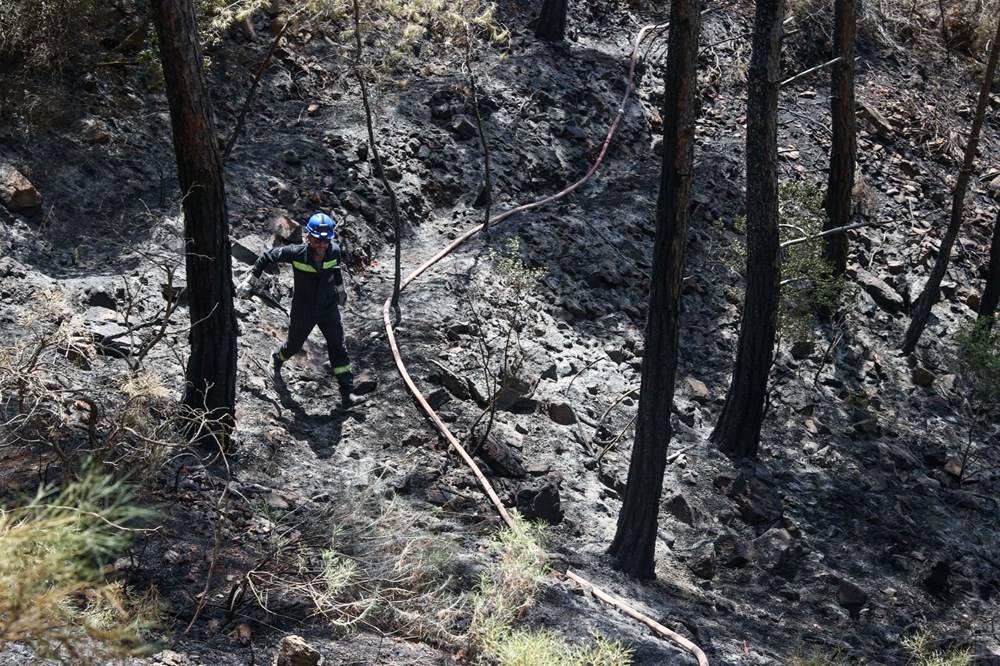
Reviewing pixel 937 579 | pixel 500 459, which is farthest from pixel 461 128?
pixel 937 579

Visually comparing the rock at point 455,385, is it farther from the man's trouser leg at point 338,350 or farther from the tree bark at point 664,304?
the tree bark at point 664,304

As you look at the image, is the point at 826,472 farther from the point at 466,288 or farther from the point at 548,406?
the point at 466,288

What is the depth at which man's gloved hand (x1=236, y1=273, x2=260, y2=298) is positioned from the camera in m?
9.12

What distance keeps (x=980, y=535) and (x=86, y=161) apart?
33.4 feet

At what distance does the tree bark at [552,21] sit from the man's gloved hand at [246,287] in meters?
8.14

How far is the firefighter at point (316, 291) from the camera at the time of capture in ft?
27.4

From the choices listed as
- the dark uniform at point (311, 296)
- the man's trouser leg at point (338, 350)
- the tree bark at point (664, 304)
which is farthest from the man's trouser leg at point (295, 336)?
the tree bark at point (664, 304)

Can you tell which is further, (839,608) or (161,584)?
(839,608)

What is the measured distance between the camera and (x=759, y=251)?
9.74 metres

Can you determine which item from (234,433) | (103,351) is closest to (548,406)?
(234,433)

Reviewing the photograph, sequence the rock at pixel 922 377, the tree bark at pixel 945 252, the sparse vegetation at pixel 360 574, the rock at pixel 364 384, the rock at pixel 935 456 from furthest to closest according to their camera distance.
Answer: the rock at pixel 922 377 → the tree bark at pixel 945 252 → the rock at pixel 935 456 → the rock at pixel 364 384 → the sparse vegetation at pixel 360 574

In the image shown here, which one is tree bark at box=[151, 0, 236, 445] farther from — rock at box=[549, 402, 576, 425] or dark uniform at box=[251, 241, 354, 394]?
rock at box=[549, 402, 576, 425]

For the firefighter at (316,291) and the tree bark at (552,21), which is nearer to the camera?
the firefighter at (316,291)

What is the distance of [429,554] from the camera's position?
21.0 ft
